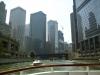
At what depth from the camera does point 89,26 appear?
115062 millimetres

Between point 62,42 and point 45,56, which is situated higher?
point 62,42

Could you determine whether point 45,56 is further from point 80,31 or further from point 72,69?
point 72,69

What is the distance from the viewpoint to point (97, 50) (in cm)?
10094

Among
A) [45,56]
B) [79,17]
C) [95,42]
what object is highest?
[79,17]

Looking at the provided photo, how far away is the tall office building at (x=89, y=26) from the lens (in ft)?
335

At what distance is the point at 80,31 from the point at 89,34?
2098 centimetres

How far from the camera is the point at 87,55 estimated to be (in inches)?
4587

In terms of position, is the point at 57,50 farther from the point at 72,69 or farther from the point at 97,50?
the point at 72,69

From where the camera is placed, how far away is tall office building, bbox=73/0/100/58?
10200 centimetres

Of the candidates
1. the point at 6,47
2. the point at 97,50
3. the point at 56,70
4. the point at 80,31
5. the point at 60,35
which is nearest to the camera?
the point at 56,70

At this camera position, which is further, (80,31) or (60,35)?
(60,35)

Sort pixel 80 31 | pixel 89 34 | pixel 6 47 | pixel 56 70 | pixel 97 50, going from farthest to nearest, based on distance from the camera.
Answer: pixel 80 31, pixel 89 34, pixel 97 50, pixel 6 47, pixel 56 70

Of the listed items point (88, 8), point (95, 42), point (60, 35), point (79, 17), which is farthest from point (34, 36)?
point (95, 42)

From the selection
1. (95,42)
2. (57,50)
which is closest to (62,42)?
(57,50)
